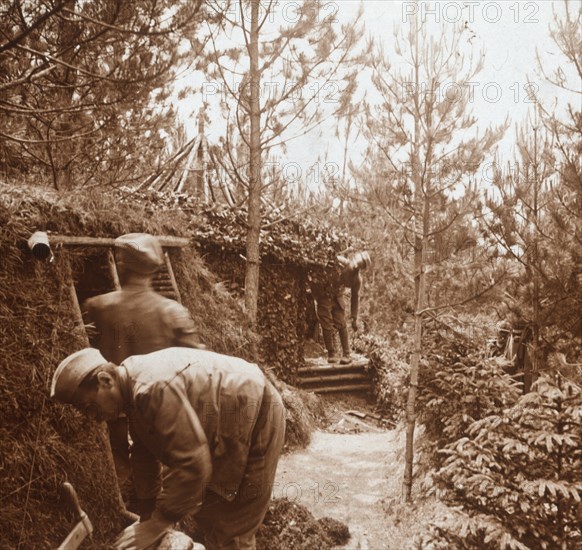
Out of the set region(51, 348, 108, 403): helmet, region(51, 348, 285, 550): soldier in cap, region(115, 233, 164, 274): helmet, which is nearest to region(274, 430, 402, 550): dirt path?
region(51, 348, 285, 550): soldier in cap

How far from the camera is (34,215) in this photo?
4.19m

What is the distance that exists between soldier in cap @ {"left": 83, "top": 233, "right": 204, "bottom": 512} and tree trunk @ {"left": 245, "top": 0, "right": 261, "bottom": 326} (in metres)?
3.92

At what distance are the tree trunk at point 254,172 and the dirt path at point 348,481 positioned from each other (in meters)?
2.21

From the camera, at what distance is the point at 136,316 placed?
3439 mm

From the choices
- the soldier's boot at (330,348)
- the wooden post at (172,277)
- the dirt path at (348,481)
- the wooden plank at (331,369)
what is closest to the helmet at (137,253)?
the wooden post at (172,277)

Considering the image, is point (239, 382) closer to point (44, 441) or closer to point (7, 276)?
point (44, 441)

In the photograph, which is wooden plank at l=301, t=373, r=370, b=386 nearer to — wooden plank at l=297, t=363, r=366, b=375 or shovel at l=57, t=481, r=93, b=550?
wooden plank at l=297, t=363, r=366, b=375

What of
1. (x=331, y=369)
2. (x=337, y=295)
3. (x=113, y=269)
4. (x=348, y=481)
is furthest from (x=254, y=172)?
(x=331, y=369)

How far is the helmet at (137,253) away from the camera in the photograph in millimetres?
3363

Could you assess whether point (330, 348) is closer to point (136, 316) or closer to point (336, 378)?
point (336, 378)

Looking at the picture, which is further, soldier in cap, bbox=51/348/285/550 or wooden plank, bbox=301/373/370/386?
wooden plank, bbox=301/373/370/386

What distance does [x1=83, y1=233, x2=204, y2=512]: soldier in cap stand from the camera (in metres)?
3.40

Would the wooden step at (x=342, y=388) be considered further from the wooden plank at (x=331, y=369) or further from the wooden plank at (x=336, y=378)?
the wooden plank at (x=331, y=369)

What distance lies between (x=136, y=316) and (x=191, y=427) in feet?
4.53
